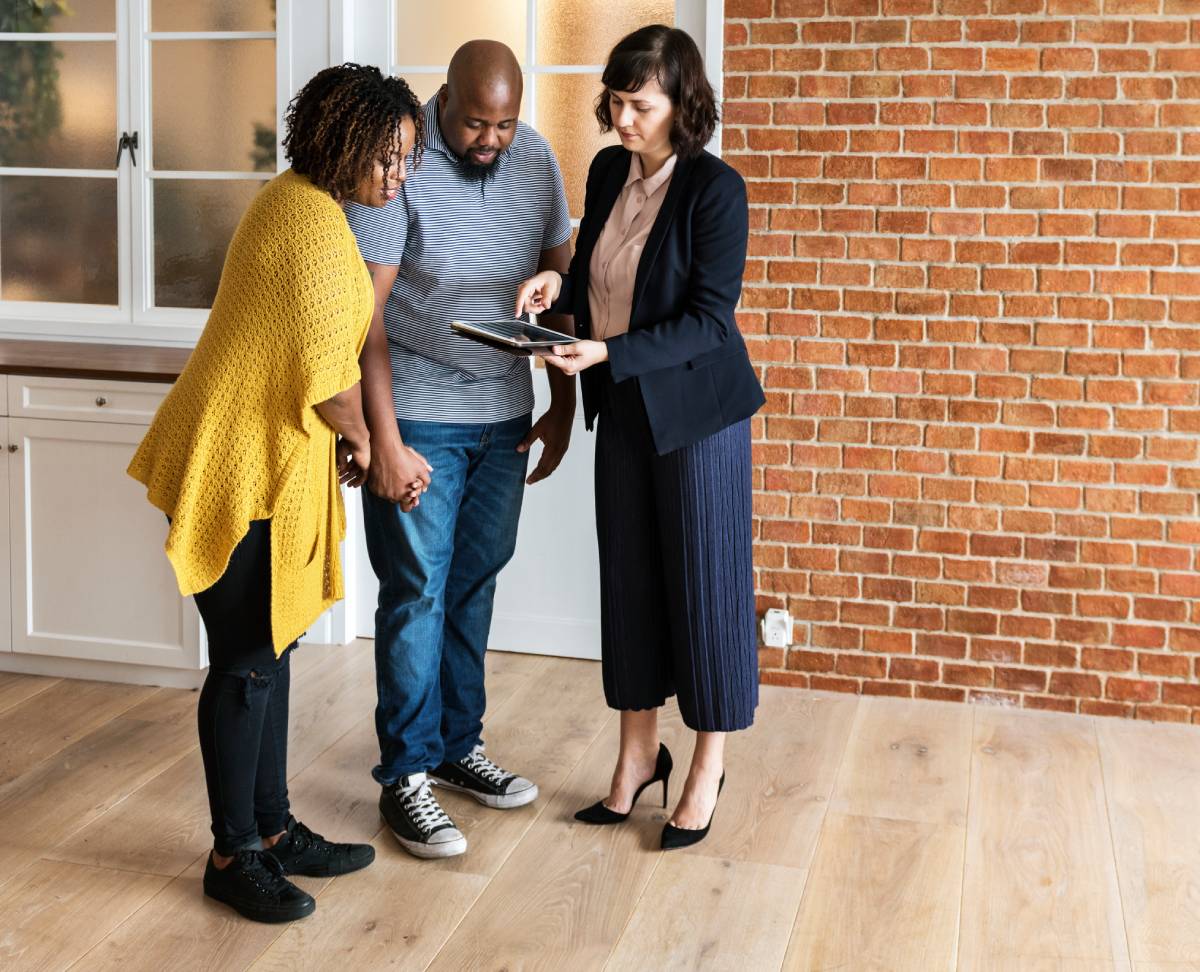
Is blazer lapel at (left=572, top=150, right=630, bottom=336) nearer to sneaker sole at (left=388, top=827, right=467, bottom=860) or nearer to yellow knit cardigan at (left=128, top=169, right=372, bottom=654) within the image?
yellow knit cardigan at (left=128, top=169, right=372, bottom=654)

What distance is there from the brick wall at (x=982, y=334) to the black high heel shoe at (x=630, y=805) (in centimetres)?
99

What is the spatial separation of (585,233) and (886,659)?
160 centimetres

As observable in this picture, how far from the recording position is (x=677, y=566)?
262 cm

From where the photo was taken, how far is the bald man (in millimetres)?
2504

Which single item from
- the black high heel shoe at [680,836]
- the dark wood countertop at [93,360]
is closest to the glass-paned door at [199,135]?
the dark wood countertop at [93,360]

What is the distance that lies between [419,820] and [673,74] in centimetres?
147

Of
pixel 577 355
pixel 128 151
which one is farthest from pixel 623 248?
pixel 128 151

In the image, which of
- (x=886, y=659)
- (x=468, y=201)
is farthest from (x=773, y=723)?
(x=468, y=201)

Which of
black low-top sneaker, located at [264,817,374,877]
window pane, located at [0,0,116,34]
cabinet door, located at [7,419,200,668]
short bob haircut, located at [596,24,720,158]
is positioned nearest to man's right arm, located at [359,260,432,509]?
short bob haircut, located at [596,24,720,158]

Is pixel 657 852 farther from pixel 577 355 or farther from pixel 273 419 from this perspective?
pixel 273 419

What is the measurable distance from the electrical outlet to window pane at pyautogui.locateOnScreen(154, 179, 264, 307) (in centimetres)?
187

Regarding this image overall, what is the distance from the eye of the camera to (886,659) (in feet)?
12.0

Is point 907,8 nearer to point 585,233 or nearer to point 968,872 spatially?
point 585,233

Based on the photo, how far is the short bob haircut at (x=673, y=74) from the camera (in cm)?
242
